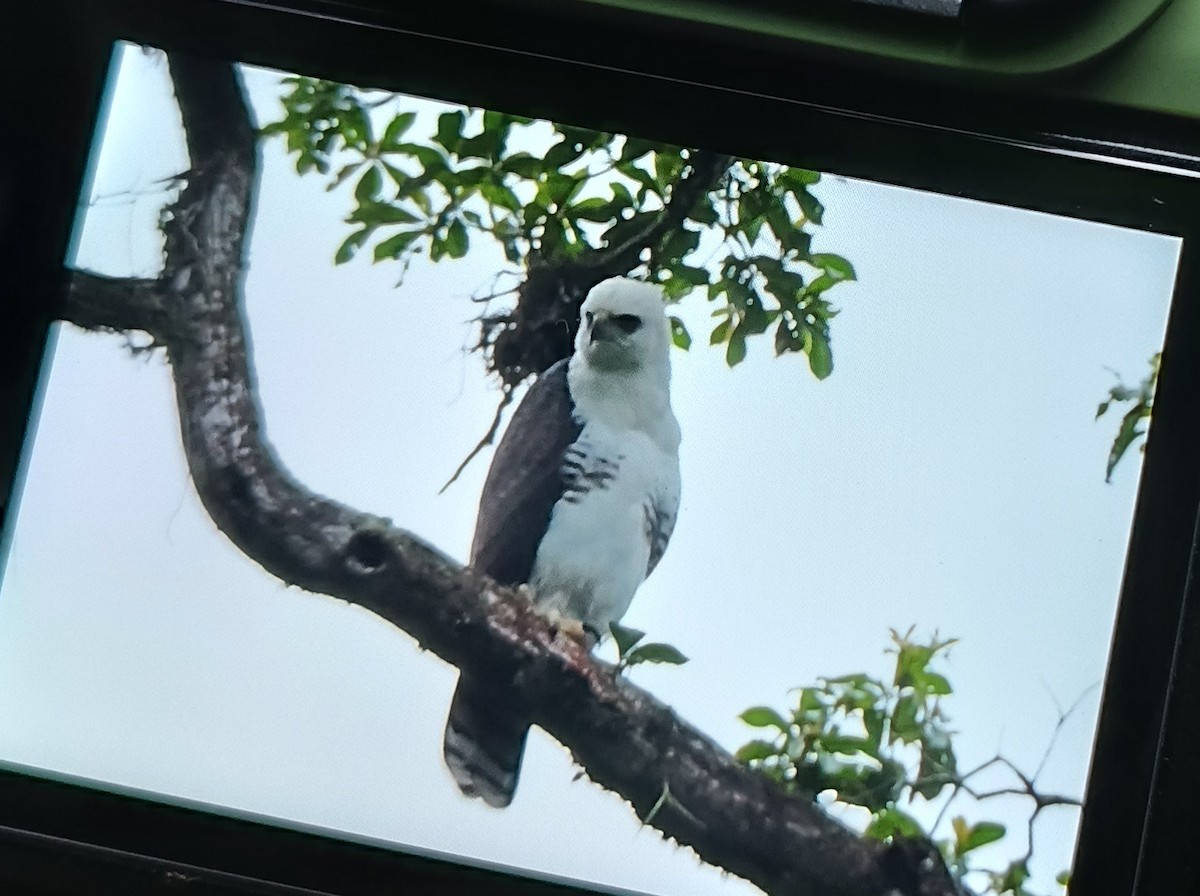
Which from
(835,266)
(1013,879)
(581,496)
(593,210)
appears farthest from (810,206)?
(1013,879)

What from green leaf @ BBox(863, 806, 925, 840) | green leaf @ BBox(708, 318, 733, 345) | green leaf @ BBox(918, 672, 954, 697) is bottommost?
green leaf @ BBox(863, 806, 925, 840)

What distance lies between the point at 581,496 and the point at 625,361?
10cm

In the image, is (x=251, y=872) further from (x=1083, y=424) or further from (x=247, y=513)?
(x=1083, y=424)

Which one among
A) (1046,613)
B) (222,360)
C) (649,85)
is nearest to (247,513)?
(222,360)

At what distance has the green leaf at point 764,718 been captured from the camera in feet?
2.08

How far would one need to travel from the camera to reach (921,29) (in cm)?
65

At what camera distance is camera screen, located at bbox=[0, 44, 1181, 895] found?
2.08 ft

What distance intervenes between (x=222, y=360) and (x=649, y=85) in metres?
0.35

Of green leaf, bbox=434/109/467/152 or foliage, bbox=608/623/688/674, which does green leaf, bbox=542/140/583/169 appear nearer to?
green leaf, bbox=434/109/467/152

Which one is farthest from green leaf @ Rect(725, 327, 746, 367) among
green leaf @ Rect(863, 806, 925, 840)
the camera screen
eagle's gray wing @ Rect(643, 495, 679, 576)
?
green leaf @ Rect(863, 806, 925, 840)

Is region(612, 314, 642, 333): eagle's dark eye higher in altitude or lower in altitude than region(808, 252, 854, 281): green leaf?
lower

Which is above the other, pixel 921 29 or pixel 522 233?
pixel 921 29

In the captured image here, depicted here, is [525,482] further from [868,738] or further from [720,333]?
[868,738]

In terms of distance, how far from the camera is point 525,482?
65 cm
